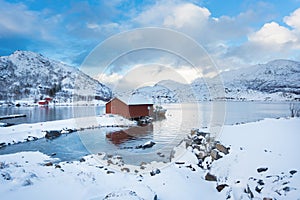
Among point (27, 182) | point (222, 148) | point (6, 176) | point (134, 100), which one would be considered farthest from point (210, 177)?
point (134, 100)

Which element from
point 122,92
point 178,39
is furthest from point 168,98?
point 178,39

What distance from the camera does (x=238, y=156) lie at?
8.77 metres

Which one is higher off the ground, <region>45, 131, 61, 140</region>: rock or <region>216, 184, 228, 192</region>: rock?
<region>45, 131, 61, 140</region>: rock

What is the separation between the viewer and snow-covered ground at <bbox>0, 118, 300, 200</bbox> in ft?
20.5

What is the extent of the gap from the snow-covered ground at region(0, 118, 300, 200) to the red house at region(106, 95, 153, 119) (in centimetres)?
2564

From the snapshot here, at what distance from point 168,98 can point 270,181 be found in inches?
4205

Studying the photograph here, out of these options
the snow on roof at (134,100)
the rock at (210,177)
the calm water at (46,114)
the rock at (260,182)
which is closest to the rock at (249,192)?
the rock at (260,182)

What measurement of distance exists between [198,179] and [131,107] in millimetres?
28620

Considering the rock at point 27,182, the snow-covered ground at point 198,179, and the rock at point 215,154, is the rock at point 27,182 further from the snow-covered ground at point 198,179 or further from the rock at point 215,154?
the rock at point 215,154

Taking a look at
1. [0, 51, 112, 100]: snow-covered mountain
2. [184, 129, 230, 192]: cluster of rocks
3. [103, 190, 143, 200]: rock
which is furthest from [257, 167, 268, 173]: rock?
[0, 51, 112, 100]: snow-covered mountain

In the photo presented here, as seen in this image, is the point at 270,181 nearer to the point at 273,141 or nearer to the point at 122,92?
the point at 273,141

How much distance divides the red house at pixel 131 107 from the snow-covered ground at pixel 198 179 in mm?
25641

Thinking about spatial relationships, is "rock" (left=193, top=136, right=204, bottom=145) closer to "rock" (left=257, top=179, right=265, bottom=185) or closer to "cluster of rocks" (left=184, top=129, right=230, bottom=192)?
"cluster of rocks" (left=184, top=129, right=230, bottom=192)

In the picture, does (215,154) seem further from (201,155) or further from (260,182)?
(260,182)
